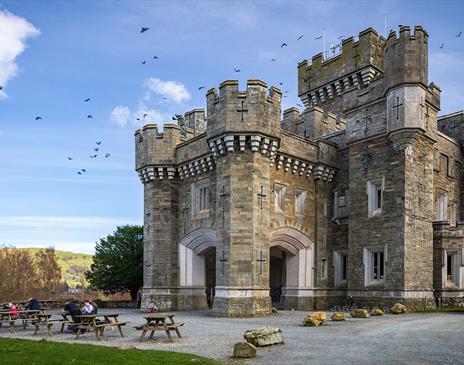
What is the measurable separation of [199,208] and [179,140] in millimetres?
4690

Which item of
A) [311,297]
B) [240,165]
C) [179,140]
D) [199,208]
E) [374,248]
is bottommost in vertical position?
[311,297]

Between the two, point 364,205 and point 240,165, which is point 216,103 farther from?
point 364,205

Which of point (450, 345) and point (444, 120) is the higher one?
point (444, 120)

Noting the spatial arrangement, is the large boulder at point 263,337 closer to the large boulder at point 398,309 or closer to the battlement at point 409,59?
the large boulder at point 398,309

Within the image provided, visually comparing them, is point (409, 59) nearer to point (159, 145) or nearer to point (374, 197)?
point (374, 197)

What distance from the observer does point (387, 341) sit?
14133mm

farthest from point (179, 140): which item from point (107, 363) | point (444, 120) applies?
point (107, 363)

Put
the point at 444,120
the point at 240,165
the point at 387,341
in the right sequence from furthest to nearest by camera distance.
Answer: the point at 444,120 < the point at 240,165 < the point at 387,341

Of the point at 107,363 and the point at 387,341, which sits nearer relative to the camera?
the point at 107,363

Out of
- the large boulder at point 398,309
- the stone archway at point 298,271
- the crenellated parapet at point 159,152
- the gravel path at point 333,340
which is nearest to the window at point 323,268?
the stone archway at point 298,271

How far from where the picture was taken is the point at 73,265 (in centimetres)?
12838

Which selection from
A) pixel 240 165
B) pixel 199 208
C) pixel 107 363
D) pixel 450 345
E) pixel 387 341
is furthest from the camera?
pixel 199 208

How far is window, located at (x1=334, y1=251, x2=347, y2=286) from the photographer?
29.1 metres

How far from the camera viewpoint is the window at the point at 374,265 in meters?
26.3
